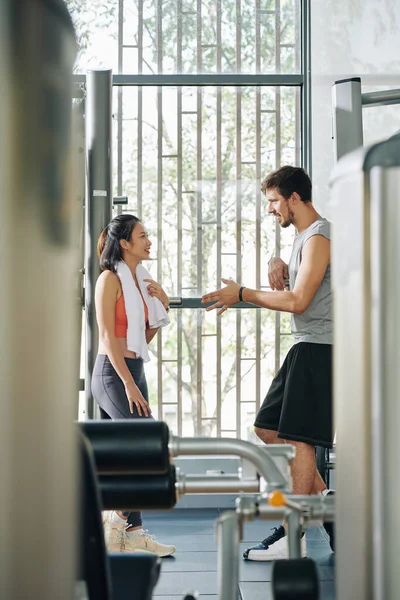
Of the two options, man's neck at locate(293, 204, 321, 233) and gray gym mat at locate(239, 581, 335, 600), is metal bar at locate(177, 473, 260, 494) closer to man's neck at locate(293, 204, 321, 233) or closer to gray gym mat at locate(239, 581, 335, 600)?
gray gym mat at locate(239, 581, 335, 600)

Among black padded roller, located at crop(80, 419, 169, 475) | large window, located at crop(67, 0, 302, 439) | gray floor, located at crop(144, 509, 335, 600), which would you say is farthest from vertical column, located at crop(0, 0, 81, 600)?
large window, located at crop(67, 0, 302, 439)

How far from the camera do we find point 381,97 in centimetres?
275

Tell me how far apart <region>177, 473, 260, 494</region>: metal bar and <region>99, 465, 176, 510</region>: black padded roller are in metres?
0.03

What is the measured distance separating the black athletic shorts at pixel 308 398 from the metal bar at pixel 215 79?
2071mm

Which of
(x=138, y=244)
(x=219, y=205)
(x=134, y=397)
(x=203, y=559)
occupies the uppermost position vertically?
(x=219, y=205)

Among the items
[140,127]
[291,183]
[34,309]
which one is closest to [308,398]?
[291,183]

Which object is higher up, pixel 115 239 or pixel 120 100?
pixel 120 100

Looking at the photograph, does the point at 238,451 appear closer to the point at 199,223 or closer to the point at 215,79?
the point at 199,223

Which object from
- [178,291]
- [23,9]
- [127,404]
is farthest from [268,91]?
[23,9]

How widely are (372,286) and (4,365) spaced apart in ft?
1.09

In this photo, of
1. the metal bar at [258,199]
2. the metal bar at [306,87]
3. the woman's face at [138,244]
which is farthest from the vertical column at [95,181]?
the metal bar at [306,87]

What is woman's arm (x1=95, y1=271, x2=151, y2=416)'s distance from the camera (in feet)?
10.3

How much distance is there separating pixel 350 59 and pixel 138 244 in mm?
1619

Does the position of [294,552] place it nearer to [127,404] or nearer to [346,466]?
[346,466]
